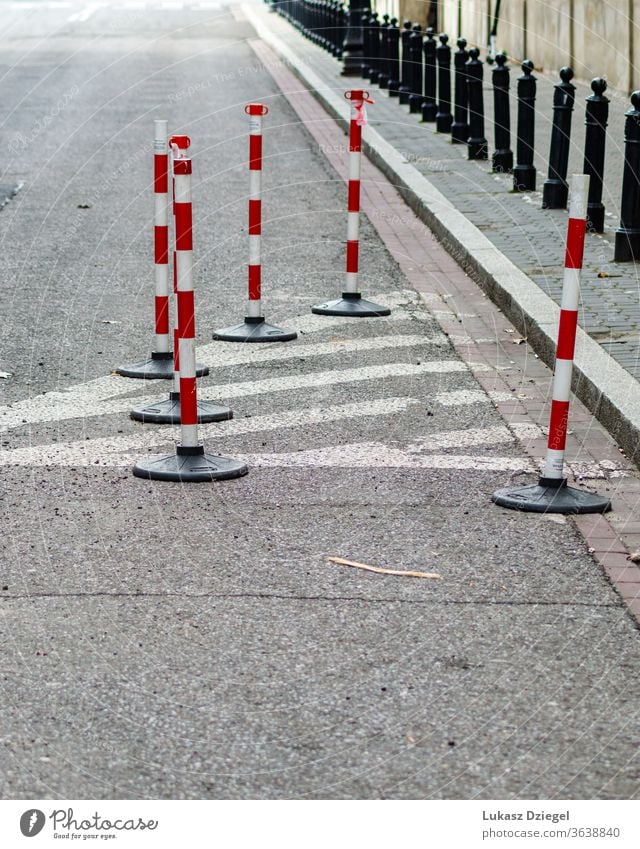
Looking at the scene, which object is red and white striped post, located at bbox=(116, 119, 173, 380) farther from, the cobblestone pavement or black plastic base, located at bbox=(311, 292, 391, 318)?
the cobblestone pavement

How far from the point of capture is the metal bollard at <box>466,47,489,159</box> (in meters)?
14.4

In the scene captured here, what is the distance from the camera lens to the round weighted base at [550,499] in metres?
5.42

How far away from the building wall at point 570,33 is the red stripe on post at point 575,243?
14.6m

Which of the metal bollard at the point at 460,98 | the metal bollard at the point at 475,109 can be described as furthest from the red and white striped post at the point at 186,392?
the metal bollard at the point at 460,98

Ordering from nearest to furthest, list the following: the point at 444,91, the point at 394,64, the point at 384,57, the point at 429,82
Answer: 1. the point at 444,91
2. the point at 429,82
3. the point at 394,64
4. the point at 384,57

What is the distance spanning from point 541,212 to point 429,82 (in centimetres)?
698

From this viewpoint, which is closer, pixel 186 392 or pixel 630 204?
pixel 186 392

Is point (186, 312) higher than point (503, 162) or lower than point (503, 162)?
higher

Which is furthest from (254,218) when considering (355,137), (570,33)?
(570,33)

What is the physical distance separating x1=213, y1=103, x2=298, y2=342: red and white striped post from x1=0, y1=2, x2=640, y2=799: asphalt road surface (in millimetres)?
128

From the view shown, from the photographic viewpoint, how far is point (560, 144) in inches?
448

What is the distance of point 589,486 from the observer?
5750mm

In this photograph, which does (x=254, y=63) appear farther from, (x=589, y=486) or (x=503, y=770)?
(x=503, y=770)

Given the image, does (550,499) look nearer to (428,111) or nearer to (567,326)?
(567,326)
